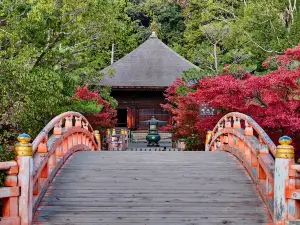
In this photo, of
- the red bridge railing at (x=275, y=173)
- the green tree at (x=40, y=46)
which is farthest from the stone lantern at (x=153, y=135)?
the red bridge railing at (x=275, y=173)

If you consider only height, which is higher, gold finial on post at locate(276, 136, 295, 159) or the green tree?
the green tree

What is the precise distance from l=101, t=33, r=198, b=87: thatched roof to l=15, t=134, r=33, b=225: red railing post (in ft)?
75.5

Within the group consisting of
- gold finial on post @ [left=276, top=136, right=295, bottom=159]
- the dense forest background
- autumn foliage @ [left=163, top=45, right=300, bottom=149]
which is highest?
the dense forest background

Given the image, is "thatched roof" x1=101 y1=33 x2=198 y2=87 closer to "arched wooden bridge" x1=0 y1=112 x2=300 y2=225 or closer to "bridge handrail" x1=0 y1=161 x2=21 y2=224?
"arched wooden bridge" x1=0 y1=112 x2=300 y2=225

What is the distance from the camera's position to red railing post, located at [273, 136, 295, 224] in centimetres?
659

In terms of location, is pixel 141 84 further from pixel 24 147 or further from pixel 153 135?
pixel 24 147

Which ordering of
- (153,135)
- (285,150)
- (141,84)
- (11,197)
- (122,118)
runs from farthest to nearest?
(122,118) < (141,84) < (153,135) < (285,150) < (11,197)

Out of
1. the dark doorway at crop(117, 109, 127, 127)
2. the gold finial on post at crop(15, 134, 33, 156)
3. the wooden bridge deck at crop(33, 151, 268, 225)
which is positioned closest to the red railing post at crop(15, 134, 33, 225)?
the gold finial on post at crop(15, 134, 33, 156)

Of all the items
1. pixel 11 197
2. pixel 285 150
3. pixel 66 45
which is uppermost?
pixel 66 45

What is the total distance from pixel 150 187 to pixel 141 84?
73.6ft

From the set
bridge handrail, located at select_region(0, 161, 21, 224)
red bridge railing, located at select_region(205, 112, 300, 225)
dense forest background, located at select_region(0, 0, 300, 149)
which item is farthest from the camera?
dense forest background, located at select_region(0, 0, 300, 149)

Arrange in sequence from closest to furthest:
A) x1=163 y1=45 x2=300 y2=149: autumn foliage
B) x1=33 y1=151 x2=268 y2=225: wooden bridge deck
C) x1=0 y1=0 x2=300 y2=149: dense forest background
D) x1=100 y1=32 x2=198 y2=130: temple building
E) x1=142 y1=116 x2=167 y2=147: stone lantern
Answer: x1=33 y1=151 x2=268 y2=225: wooden bridge deck, x1=163 y1=45 x2=300 y2=149: autumn foliage, x1=0 y1=0 x2=300 y2=149: dense forest background, x1=142 y1=116 x2=167 y2=147: stone lantern, x1=100 y1=32 x2=198 y2=130: temple building

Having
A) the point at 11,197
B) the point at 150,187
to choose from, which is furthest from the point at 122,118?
the point at 11,197

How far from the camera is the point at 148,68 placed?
32531 mm
